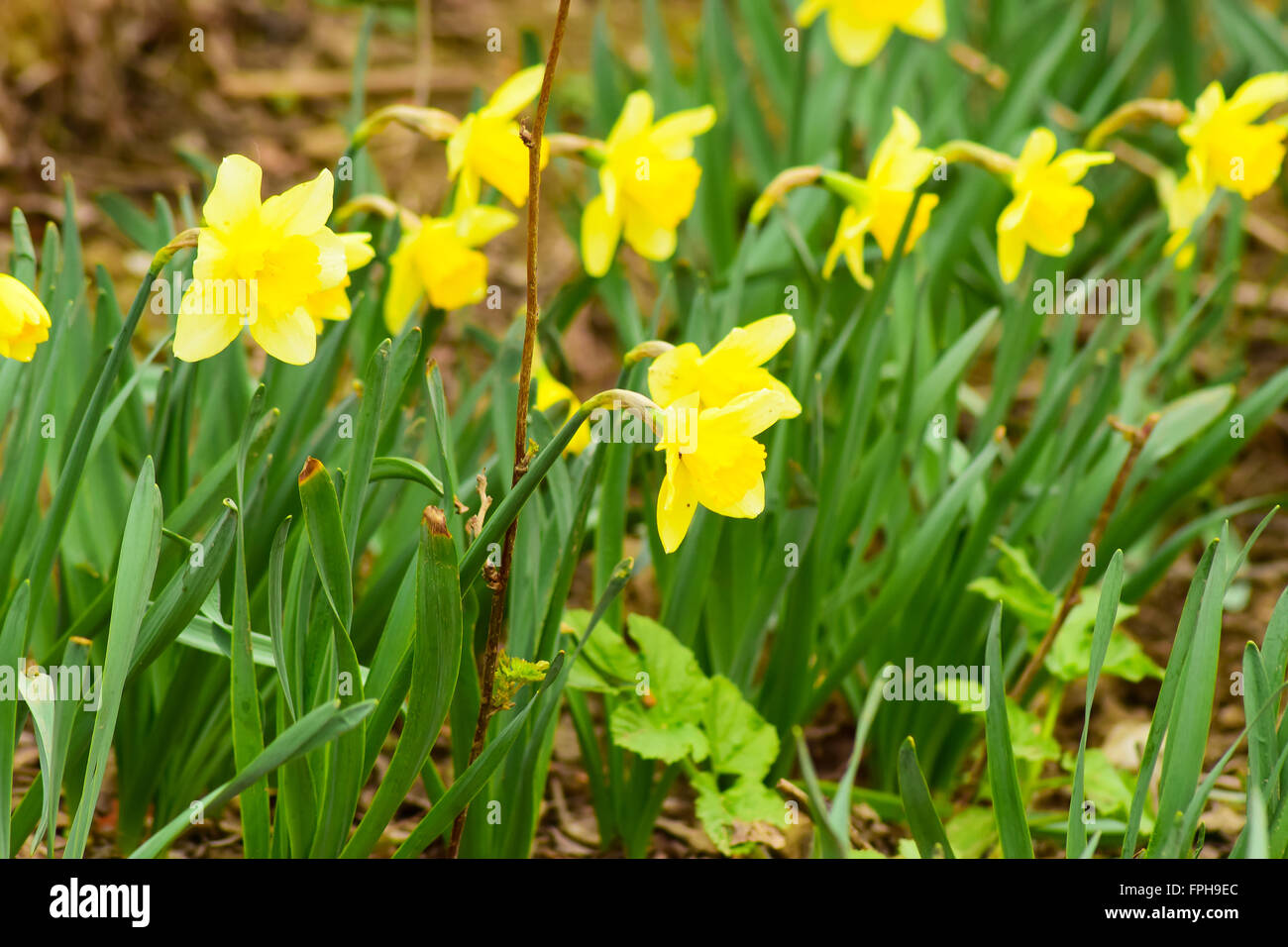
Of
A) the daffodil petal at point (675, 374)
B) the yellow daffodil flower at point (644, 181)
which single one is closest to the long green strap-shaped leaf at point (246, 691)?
the daffodil petal at point (675, 374)

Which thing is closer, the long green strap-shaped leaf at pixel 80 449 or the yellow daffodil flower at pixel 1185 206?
the long green strap-shaped leaf at pixel 80 449

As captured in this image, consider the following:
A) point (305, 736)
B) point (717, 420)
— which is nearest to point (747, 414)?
point (717, 420)

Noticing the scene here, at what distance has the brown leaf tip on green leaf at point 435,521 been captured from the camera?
1.03 m

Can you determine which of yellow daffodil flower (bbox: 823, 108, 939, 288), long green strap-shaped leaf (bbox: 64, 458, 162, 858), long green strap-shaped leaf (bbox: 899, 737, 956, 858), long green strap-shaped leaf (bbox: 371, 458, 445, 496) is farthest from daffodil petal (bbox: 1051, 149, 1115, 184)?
long green strap-shaped leaf (bbox: 64, 458, 162, 858)

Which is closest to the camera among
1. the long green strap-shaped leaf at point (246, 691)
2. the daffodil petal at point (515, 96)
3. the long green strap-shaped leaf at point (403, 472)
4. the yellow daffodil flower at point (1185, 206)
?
the long green strap-shaped leaf at point (246, 691)

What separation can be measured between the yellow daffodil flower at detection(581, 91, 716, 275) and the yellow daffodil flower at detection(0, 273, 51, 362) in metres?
0.73

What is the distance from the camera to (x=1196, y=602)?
3.88ft

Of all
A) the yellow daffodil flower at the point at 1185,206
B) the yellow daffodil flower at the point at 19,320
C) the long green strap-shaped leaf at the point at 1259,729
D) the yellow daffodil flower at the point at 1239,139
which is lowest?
the long green strap-shaped leaf at the point at 1259,729

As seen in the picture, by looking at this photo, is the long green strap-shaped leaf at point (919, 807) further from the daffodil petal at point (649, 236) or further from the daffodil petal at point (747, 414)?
the daffodil petal at point (649, 236)

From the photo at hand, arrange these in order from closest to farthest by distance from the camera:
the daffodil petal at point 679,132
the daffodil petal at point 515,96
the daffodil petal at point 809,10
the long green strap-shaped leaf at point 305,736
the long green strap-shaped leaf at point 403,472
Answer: the long green strap-shaped leaf at point 305,736 < the long green strap-shaped leaf at point 403,472 < the daffodil petal at point 515,96 < the daffodil petal at point 679,132 < the daffodil petal at point 809,10

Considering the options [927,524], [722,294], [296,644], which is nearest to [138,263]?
[722,294]

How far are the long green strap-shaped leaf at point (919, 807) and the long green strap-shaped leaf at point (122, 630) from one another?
75cm
